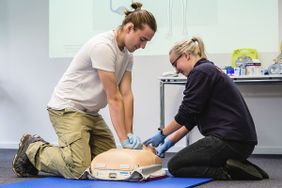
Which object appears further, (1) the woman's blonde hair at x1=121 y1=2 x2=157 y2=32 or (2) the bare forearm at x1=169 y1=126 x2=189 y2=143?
(2) the bare forearm at x1=169 y1=126 x2=189 y2=143

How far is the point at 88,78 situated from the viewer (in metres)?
2.54

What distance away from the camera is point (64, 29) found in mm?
4707

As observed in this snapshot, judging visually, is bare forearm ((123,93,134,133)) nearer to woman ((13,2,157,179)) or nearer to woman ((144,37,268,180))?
woman ((13,2,157,179))

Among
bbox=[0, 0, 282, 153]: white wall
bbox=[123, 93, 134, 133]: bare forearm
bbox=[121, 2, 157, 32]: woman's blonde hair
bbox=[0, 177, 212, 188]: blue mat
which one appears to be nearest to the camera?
bbox=[0, 177, 212, 188]: blue mat

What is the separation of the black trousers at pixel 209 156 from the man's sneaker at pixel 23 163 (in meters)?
0.78

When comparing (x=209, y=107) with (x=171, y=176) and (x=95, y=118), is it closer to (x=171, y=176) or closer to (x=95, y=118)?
(x=171, y=176)

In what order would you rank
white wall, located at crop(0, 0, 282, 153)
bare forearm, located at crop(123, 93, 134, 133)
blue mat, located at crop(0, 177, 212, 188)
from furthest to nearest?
white wall, located at crop(0, 0, 282, 153) < bare forearm, located at crop(123, 93, 134, 133) < blue mat, located at crop(0, 177, 212, 188)

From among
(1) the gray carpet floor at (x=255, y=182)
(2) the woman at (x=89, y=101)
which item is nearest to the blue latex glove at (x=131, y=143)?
(2) the woman at (x=89, y=101)

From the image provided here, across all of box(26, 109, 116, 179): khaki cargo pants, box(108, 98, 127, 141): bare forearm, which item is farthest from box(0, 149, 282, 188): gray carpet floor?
box(108, 98, 127, 141): bare forearm

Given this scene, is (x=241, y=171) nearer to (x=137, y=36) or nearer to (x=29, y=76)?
(x=137, y=36)

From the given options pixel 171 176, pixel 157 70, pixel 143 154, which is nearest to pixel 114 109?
pixel 143 154

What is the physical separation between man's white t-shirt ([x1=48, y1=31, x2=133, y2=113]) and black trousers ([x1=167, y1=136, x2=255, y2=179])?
543 millimetres

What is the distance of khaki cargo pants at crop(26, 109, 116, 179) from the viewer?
95.7 inches

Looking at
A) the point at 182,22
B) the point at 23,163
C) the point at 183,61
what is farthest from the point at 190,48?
the point at 182,22
